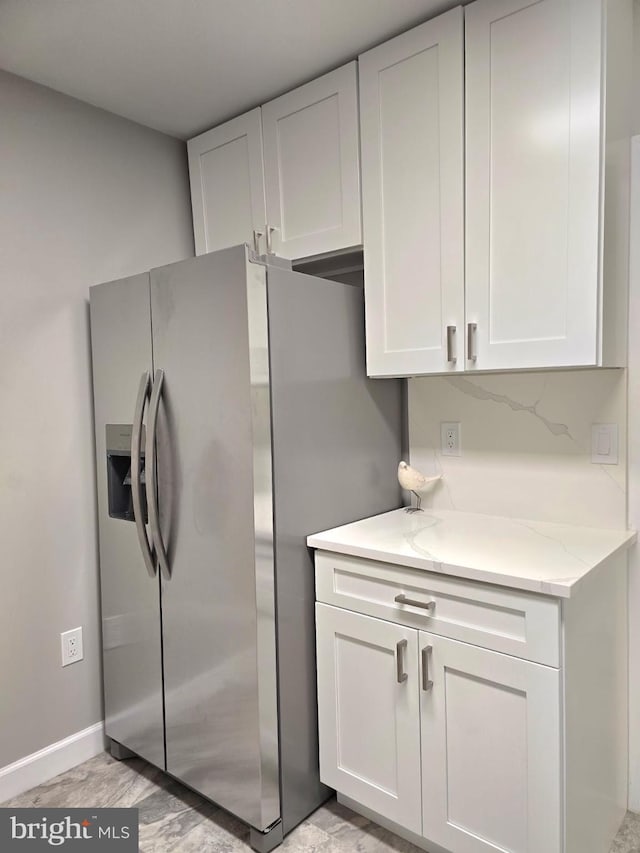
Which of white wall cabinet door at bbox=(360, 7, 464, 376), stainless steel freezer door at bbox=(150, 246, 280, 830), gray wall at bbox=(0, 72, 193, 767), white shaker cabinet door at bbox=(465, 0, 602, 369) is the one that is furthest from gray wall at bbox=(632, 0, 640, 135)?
gray wall at bbox=(0, 72, 193, 767)

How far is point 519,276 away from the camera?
5.56ft

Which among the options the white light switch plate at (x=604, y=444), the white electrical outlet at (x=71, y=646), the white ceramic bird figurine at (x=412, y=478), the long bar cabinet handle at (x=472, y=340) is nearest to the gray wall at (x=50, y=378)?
the white electrical outlet at (x=71, y=646)

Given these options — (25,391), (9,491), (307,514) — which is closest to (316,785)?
(307,514)

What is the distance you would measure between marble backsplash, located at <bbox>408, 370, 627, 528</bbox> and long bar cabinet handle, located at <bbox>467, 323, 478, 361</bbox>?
0.30 meters

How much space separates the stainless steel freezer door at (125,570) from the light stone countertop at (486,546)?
69 cm

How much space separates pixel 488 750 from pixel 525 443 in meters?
0.93

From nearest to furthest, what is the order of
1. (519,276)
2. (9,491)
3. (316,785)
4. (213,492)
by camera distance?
(519,276) → (213,492) → (316,785) → (9,491)

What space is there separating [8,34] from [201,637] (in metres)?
1.90

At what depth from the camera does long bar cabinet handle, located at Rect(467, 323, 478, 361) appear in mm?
1793

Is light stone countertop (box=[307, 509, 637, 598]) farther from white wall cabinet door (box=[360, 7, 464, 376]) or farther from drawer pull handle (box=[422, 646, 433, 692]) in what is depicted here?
white wall cabinet door (box=[360, 7, 464, 376])

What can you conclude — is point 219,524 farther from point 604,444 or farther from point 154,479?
point 604,444

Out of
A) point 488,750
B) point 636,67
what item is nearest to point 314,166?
point 636,67

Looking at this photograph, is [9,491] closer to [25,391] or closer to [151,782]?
[25,391]

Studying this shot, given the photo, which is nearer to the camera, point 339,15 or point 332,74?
point 339,15
